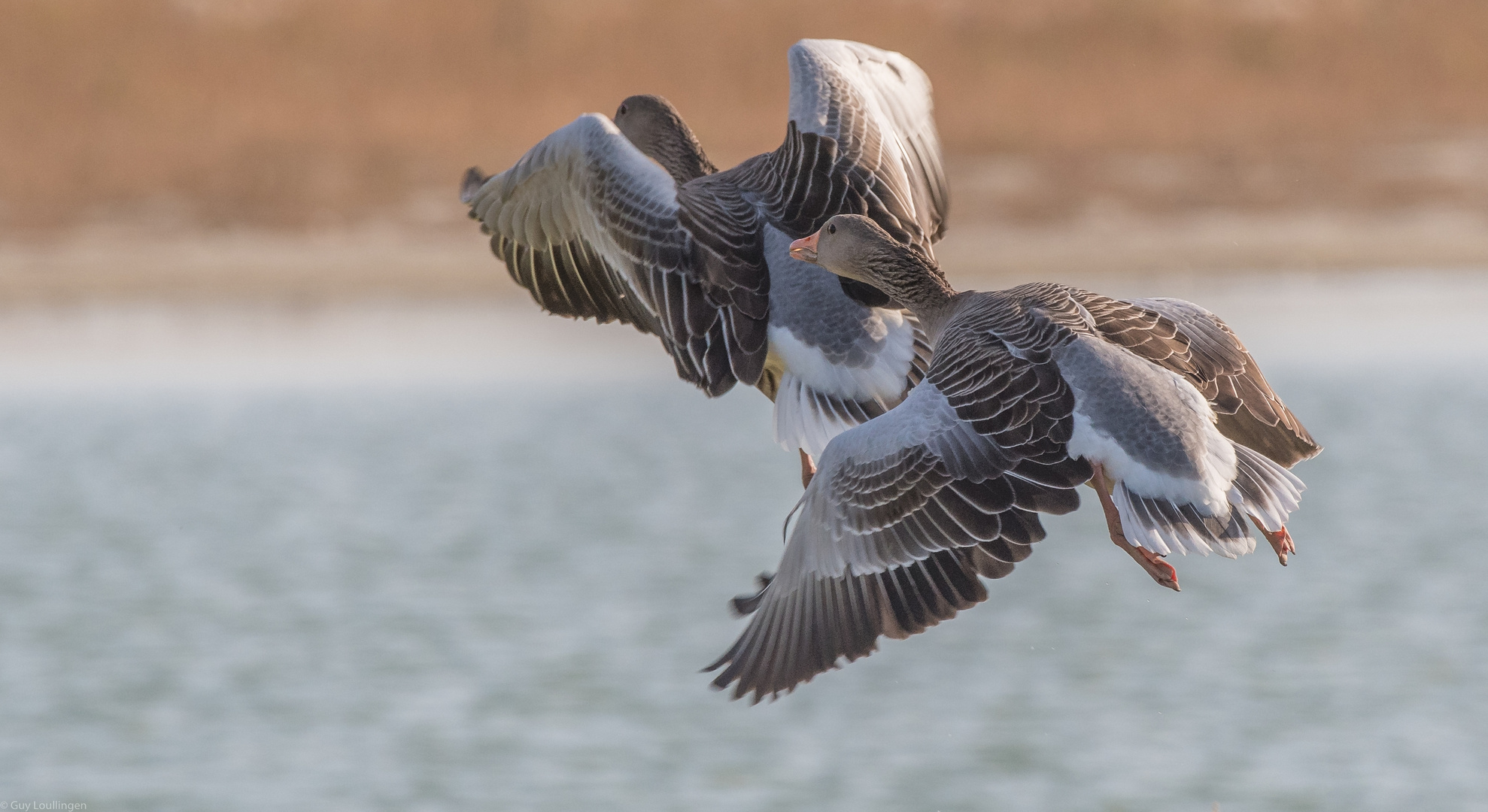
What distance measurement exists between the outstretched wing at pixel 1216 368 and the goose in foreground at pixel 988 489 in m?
0.08

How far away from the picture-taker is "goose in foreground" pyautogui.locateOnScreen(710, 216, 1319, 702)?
249 inches

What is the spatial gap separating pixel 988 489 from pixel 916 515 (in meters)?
0.26

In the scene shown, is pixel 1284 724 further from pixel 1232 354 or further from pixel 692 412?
pixel 692 412

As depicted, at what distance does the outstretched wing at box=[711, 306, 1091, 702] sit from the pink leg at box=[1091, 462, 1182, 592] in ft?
0.31

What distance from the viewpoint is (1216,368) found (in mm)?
7078

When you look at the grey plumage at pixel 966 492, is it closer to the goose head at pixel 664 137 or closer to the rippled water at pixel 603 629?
the goose head at pixel 664 137

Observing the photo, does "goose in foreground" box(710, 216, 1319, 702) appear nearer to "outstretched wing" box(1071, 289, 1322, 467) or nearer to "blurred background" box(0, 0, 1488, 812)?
"outstretched wing" box(1071, 289, 1322, 467)

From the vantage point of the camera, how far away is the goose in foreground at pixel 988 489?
6.34m

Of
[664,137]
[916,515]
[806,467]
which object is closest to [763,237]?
[806,467]

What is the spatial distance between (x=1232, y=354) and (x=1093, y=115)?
27523 millimetres

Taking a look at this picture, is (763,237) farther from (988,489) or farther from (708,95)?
(708,95)

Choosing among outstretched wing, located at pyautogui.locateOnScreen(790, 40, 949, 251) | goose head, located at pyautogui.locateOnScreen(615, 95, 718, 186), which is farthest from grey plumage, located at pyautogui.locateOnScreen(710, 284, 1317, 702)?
goose head, located at pyautogui.locateOnScreen(615, 95, 718, 186)

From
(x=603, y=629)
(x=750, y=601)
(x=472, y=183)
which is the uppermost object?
(x=603, y=629)

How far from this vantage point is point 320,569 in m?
21.8
